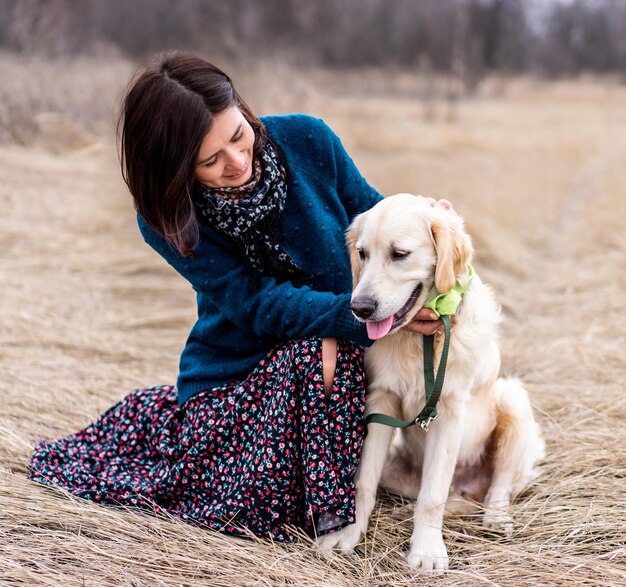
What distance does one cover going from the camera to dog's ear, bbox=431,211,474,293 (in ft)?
7.04

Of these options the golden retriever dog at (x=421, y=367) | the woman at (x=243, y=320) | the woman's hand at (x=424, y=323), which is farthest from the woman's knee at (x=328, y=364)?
the woman's hand at (x=424, y=323)

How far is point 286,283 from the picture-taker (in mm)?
2379

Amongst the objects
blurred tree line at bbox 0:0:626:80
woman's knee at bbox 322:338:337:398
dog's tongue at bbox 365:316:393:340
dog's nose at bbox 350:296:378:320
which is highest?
blurred tree line at bbox 0:0:626:80

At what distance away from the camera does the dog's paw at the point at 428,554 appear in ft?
7.27

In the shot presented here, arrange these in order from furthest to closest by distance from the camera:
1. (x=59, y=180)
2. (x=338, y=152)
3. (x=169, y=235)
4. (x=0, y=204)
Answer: (x=59, y=180)
(x=0, y=204)
(x=338, y=152)
(x=169, y=235)

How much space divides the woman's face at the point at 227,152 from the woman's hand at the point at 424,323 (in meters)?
0.73

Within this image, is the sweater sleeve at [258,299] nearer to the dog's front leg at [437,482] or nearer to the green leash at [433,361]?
the green leash at [433,361]

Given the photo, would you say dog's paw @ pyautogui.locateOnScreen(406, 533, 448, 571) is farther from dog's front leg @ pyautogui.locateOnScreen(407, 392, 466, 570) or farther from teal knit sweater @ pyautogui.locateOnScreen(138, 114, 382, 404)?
teal knit sweater @ pyautogui.locateOnScreen(138, 114, 382, 404)

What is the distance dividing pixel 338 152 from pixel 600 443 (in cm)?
162

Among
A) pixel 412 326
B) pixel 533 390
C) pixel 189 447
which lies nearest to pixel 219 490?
pixel 189 447

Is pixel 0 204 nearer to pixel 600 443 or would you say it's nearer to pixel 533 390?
pixel 533 390

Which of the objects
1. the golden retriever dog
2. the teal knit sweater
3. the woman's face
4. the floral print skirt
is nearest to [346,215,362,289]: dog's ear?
the golden retriever dog

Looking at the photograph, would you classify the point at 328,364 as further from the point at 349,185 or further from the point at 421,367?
the point at 349,185

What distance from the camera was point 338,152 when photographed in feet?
8.54
